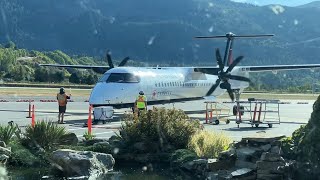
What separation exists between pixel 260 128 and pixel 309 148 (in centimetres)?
1189

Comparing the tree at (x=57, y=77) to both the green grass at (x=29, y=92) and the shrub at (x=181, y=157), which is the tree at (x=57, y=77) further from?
the shrub at (x=181, y=157)

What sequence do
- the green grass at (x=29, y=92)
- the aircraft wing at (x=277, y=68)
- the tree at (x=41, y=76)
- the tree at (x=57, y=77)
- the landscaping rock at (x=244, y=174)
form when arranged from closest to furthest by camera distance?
the landscaping rock at (x=244, y=174) < the aircraft wing at (x=277, y=68) < the green grass at (x=29, y=92) < the tree at (x=57, y=77) < the tree at (x=41, y=76)

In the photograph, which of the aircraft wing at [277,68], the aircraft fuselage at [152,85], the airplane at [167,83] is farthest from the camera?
the aircraft wing at [277,68]

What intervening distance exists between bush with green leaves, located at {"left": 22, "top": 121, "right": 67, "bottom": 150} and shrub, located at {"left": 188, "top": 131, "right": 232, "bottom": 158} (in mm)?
4212

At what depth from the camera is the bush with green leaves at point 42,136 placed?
1543cm

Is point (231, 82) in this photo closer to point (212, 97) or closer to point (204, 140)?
point (212, 97)

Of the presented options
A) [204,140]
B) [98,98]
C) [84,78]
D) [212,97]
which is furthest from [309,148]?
[84,78]

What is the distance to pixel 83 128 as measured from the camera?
72.8ft

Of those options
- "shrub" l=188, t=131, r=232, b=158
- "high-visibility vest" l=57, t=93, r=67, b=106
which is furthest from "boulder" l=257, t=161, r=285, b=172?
"high-visibility vest" l=57, t=93, r=67, b=106

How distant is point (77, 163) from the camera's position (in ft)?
43.7

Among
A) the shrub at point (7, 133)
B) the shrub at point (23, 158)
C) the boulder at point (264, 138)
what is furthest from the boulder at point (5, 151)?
the boulder at point (264, 138)

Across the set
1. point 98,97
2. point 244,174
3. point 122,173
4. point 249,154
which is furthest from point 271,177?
point 98,97

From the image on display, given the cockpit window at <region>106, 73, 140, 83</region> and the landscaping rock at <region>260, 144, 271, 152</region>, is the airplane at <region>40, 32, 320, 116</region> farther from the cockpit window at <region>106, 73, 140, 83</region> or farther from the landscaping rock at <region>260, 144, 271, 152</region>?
the landscaping rock at <region>260, 144, 271, 152</region>

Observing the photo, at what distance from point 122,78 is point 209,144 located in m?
15.0
